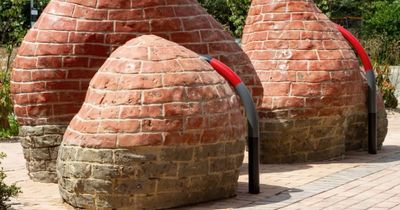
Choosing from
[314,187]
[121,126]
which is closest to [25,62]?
[121,126]

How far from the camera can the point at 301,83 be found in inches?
388

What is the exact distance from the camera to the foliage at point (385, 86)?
16.7 metres

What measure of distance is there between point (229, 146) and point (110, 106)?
112 cm

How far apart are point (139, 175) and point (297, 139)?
11.2ft

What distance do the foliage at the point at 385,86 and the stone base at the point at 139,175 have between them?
9998 mm

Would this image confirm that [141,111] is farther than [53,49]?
No

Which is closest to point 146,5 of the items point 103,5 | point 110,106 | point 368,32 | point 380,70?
point 103,5

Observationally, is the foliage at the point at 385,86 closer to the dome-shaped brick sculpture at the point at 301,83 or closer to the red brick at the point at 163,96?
the dome-shaped brick sculpture at the point at 301,83

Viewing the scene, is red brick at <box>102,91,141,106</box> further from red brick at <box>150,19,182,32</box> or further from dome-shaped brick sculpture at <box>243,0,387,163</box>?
dome-shaped brick sculpture at <box>243,0,387,163</box>

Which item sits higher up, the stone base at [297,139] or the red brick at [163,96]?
the red brick at [163,96]

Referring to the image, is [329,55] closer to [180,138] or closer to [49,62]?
[49,62]

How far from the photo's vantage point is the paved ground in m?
7.37

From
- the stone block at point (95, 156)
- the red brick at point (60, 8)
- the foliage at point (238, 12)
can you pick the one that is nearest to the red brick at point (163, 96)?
the stone block at point (95, 156)

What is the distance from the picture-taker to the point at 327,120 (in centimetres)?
994
